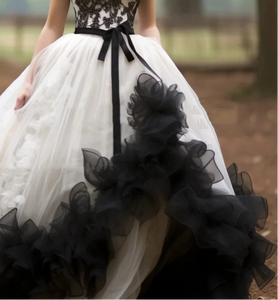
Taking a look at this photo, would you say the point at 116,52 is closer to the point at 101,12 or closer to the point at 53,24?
the point at 101,12

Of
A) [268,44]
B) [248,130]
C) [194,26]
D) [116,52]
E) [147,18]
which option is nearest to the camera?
[116,52]

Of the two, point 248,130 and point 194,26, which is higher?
point 194,26

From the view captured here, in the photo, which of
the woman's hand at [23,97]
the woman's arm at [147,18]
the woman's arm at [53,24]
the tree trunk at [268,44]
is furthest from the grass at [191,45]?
the woman's hand at [23,97]

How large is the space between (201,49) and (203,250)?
34.6 ft

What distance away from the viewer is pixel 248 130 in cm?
811

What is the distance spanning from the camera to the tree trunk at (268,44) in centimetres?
921

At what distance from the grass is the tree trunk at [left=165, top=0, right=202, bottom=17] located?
1.18 ft

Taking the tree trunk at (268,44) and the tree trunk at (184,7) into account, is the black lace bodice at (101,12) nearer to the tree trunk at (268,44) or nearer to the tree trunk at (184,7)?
the tree trunk at (268,44)

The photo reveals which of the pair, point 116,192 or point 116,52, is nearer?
point 116,192

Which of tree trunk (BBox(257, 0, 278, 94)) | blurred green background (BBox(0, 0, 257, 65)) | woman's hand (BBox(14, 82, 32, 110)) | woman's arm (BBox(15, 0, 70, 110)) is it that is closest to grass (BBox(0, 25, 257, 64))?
blurred green background (BBox(0, 0, 257, 65))

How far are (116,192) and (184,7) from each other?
436 inches

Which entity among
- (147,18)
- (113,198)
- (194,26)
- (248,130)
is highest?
(147,18)

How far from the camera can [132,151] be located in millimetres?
2508

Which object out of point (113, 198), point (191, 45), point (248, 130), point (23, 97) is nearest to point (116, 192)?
point (113, 198)
